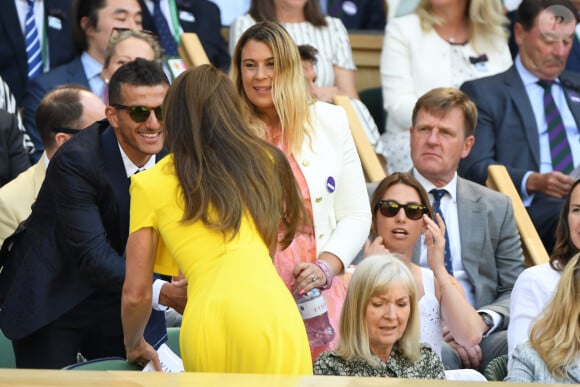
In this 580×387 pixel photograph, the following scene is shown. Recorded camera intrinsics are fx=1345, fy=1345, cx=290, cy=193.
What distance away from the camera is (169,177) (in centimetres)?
389

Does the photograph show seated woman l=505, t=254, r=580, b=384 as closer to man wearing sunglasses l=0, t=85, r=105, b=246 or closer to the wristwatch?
the wristwatch

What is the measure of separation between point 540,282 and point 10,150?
288cm

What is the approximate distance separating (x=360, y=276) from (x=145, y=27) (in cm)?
366

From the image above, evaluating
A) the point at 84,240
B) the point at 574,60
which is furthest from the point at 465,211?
the point at 574,60

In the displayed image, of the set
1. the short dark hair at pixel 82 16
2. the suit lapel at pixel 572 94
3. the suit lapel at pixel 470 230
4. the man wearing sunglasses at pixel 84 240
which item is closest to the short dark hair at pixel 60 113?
the man wearing sunglasses at pixel 84 240

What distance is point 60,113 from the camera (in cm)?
588

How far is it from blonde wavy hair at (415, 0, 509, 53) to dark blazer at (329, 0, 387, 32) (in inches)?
42.4

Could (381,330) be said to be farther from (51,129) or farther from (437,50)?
(437,50)

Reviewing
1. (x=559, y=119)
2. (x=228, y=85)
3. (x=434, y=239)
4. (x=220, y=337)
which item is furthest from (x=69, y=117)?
(x=559, y=119)

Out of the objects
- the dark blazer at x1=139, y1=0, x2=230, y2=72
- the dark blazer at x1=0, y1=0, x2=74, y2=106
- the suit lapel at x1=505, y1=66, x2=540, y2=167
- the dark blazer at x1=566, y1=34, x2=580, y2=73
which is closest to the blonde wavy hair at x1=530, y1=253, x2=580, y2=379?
the suit lapel at x1=505, y1=66, x2=540, y2=167

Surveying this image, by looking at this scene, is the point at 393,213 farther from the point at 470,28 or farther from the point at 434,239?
the point at 470,28

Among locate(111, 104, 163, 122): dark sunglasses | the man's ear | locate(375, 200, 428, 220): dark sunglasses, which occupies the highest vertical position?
locate(111, 104, 163, 122): dark sunglasses

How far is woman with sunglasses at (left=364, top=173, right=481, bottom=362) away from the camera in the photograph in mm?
5504

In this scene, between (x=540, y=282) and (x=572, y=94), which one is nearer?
(x=540, y=282)
